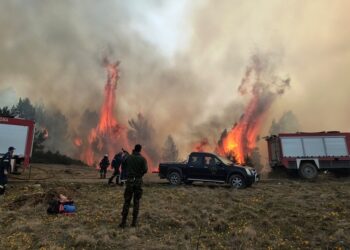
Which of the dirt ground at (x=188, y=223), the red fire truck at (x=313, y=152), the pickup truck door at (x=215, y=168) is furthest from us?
the red fire truck at (x=313, y=152)

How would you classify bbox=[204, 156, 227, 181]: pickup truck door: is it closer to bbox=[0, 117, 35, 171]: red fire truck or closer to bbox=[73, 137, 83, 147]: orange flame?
bbox=[0, 117, 35, 171]: red fire truck

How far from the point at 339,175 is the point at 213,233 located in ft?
58.9

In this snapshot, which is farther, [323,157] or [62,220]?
[323,157]

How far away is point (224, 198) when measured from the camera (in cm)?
1329

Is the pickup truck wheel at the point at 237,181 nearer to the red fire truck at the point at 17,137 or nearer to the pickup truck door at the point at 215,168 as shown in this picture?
the pickup truck door at the point at 215,168

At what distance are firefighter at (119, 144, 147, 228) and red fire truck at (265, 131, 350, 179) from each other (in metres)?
15.6

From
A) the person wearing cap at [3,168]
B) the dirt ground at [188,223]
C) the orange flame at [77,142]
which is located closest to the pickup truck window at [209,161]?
the dirt ground at [188,223]

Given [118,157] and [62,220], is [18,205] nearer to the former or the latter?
[62,220]

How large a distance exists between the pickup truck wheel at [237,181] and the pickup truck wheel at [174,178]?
288 centimetres

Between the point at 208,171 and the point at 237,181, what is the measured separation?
1.60 meters

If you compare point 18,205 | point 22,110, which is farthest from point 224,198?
point 22,110

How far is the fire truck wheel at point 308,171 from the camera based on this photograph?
71.6ft

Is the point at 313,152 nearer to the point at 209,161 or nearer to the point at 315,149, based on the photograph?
the point at 315,149

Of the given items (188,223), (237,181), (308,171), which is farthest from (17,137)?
(308,171)
